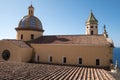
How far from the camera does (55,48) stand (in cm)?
2683

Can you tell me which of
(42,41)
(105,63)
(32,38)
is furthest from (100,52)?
(32,38)

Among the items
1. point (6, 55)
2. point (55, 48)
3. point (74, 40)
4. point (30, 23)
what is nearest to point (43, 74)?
point (55, 48)

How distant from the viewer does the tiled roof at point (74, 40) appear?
81.6ft

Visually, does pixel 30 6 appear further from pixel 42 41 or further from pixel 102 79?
pixel 102 79

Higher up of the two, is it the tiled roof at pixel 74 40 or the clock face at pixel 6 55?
the tiled roof at pixel 74 40

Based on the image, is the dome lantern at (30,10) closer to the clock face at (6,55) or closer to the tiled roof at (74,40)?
the tiled roof at (74,40)

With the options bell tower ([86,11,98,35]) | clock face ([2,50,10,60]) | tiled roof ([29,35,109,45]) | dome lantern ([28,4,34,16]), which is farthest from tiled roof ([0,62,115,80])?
bell tower ([86,11,98,35])

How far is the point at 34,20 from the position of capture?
3222cm

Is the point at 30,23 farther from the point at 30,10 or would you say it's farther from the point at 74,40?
the point at 74,40

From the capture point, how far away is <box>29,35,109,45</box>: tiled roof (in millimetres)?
24878

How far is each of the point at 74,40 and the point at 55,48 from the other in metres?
3.39

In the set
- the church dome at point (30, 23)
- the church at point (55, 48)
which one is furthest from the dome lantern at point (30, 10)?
the church at point (55, 48)

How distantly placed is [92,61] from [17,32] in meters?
16.0

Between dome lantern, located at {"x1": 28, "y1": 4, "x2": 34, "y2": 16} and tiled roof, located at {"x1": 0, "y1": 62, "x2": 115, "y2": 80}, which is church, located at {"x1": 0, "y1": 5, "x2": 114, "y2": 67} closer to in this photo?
dome lantern, located at {"x1": 28, "y1": 4, "x2": 34, "y2": 16}
